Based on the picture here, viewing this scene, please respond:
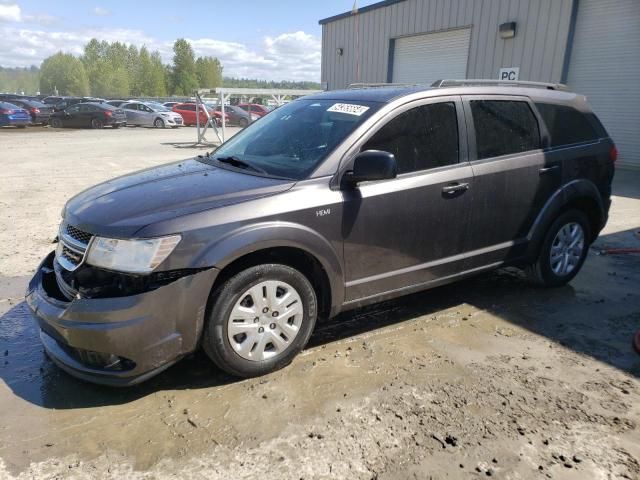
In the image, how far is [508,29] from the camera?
1361cm

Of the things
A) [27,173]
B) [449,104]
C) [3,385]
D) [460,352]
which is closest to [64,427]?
[3,385]

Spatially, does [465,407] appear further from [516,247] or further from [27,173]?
[27,173]

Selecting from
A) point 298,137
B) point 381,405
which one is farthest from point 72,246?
point 381,405

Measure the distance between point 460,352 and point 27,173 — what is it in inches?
439

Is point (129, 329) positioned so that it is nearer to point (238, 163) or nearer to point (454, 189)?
point (238, 163)

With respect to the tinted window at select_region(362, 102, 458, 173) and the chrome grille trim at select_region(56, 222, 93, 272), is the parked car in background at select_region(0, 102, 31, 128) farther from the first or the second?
the tinted window at select_region(362, 102, 458, 173)

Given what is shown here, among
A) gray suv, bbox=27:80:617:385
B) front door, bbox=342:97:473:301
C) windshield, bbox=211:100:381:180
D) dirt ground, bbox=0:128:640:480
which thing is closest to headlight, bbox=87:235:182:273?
gray suv, bbox=27:80:617:385

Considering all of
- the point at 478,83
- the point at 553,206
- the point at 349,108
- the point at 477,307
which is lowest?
the point at 477,307

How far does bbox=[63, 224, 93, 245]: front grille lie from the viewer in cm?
292

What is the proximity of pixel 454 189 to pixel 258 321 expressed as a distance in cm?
174

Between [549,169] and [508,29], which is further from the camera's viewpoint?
[508,29]

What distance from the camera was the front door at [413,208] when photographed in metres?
3.38

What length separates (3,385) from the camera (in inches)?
123

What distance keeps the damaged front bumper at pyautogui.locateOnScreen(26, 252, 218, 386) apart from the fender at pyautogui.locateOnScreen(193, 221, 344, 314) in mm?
103
